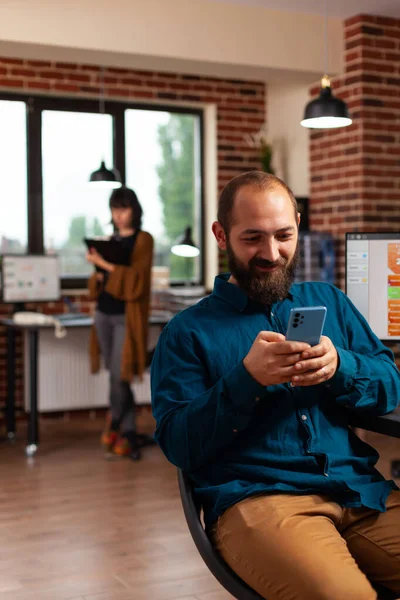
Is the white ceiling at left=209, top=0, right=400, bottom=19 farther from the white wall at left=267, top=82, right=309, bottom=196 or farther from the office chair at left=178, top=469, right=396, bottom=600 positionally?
the office chair at left=178, top=469, right=396, bottom=600

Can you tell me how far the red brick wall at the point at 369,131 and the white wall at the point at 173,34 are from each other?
0.18 m

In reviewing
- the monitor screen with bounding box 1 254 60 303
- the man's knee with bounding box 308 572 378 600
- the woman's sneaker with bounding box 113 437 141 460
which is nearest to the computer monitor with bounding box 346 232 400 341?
the man's knee with bounding box 308 572 378 600

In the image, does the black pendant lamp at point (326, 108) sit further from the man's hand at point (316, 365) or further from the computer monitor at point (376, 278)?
the man's hand at point (316, 365)

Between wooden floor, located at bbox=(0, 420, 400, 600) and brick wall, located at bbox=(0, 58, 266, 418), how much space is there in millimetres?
1542

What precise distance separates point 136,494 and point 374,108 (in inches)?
120

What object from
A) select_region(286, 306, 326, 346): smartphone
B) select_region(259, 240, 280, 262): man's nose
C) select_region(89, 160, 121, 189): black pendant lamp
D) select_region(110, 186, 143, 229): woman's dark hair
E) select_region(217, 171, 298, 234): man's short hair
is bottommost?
select_region(286, 306, 326, 346): smartphone

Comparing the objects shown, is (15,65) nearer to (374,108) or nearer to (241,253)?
(374,108)

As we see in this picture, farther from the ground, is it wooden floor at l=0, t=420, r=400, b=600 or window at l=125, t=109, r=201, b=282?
window at l=125, t=109, r=201, b=282

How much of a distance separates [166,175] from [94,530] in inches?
143

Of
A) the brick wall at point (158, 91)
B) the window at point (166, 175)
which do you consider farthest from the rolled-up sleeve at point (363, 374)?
the window at point (166, 175)

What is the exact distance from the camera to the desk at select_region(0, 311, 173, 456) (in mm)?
5234

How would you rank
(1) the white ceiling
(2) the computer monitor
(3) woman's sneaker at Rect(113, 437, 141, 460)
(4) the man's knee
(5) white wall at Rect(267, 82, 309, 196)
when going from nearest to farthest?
(4) the man's knee → (2) the computer monitor → (3) woman's sneaker at Rect(113, 437, 141, 460) → (1) the white ceiling → (5) white wall at Rect(267, 82, 309, 196)

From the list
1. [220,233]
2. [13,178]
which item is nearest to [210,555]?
[220,233]

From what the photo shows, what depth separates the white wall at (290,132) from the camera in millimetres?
6434
